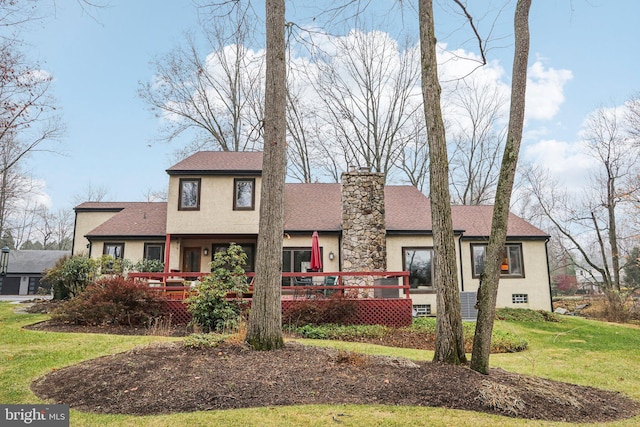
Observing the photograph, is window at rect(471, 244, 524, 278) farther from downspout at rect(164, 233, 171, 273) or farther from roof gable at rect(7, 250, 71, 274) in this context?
roof gable at rect(7, 250, 71, 274)

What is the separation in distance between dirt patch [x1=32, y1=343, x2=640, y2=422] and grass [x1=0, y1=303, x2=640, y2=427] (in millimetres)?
192

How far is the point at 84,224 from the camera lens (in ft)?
61.1

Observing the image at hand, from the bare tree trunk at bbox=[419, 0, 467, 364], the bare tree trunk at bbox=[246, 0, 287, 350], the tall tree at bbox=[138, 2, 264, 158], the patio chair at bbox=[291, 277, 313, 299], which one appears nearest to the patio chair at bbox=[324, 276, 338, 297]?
the patio chair at bbox=[291, 277, 313, 299]

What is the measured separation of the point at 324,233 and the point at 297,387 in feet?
34.0

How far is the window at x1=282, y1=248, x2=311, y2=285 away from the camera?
14664 mm

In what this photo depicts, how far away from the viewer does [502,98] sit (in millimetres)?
22969

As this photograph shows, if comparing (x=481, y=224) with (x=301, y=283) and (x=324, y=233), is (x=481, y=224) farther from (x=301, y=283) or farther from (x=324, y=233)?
(x=301, y=283)

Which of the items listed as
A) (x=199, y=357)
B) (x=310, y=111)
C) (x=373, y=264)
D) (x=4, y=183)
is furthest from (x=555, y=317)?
(x=4, y=183)

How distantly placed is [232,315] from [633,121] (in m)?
18.9

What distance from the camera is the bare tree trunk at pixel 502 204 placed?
16.6 feet

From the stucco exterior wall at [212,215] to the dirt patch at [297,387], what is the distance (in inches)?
356

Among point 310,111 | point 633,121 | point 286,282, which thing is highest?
point 310,111

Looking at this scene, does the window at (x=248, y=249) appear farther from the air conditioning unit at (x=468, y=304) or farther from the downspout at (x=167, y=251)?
the air conditioning unit at (x=468, y=304)

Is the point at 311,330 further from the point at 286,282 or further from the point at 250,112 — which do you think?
the point at 250,112
